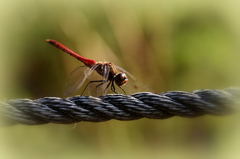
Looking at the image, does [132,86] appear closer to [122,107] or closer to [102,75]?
[102,75]

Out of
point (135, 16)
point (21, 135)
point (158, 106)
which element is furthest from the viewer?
point (135, 16)

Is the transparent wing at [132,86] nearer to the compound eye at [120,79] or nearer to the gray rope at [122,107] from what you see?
the compound eye at [120,79]

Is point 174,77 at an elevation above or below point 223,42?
below

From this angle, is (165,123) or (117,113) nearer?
(117,113)

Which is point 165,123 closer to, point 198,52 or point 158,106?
point 198,52

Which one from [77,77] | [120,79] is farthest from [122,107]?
[77,77]

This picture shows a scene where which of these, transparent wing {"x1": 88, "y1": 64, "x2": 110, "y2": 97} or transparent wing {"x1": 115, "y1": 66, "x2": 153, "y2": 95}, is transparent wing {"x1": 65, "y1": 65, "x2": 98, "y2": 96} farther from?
transparent wing {"x1": 115, "y1": 66, "x2": 153, "y2": 95}

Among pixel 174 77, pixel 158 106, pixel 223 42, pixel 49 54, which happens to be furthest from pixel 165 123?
pixel 158 106
